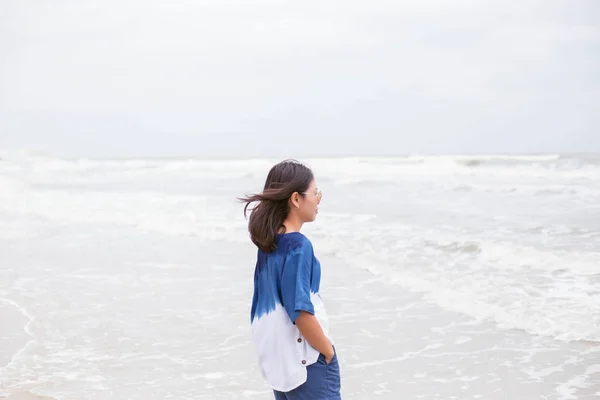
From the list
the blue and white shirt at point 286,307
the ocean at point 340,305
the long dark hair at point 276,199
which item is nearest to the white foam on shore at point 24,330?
the ocean at point 340,305

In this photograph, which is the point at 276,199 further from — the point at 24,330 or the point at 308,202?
the point at 24,330

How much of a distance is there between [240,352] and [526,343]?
241 centimetres

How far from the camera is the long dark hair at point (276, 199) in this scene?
7.63 ft

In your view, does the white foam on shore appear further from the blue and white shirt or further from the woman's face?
the woman's face

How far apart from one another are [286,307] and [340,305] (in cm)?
486

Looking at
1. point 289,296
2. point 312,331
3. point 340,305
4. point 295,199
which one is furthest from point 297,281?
point 340,305

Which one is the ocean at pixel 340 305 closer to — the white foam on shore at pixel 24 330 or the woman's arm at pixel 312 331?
the white foam on shore at pixel 24 330

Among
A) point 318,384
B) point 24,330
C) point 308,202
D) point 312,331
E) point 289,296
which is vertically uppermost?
point 308,202

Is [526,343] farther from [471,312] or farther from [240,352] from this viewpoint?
[240,352]

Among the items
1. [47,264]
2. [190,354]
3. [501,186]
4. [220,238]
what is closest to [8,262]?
[47,264]

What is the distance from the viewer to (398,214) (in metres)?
15.6

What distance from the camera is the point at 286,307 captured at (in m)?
2.28

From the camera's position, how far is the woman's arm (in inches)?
88.4

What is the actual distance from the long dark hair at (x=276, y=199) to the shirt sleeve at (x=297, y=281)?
110 millimetres
